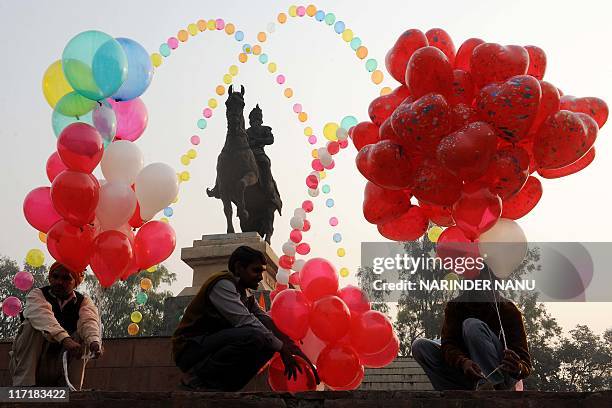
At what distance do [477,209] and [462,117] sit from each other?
636mm

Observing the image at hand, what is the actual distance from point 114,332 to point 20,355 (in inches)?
1236

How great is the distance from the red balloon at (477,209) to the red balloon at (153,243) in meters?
2.56

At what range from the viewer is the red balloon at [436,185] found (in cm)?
414

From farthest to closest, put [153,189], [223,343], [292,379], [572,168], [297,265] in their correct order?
1. [297,265]
2. [153,189]
3. [572,168]
4. [292,379]
5. [223,343]

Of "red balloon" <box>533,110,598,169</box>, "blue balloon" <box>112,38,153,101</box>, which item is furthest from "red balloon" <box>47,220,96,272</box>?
"red balloon" <box>533,110,598,169</box>

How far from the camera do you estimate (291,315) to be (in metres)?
4.20

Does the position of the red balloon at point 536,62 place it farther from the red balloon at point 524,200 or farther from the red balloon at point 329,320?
the red balloon at point 329,320

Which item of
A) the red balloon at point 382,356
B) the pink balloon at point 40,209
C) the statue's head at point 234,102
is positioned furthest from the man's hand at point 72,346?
the statue's head at point 234,102

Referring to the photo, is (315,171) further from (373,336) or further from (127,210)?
(373,336)

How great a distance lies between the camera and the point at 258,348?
3.26 meters

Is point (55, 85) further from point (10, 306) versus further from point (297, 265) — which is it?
point (10, 306)

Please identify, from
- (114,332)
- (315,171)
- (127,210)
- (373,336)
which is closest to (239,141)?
(315,171)

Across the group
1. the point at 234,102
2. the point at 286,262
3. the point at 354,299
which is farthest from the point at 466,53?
the point at 234,102

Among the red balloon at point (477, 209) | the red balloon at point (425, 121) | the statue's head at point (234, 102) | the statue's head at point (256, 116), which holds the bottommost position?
the red balloon at point (477, 209)
